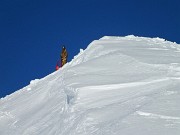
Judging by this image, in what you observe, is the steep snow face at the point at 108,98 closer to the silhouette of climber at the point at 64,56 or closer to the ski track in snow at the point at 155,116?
the ski track in snow at the point at 155,116

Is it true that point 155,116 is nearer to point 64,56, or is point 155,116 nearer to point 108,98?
point 108,98

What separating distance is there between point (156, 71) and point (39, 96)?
9.87 ft

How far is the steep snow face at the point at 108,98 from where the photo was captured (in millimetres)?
5354

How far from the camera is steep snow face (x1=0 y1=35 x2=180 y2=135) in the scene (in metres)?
5.35

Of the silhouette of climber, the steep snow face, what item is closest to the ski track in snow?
the steep snow face

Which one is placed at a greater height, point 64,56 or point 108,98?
point 64,56

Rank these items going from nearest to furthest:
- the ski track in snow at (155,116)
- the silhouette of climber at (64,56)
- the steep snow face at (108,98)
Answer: the ski track in snow at (155,116) → the steep snow face at (108,98) → the silhouette of climber at (64,56)

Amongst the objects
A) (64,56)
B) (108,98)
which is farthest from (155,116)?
(64,56)

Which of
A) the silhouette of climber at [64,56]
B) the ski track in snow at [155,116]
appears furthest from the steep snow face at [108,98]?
the silhouette of climber at [64,56]

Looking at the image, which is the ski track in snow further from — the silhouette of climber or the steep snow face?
the silhouette of climber

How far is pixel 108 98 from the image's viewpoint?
6812 mm

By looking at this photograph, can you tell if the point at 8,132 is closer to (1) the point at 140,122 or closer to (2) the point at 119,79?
Result: (2) the point at 119,79

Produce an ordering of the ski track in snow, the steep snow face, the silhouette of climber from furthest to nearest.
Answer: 1. the silhouette of climber
2. the steep snow face
3. the ski track in snow

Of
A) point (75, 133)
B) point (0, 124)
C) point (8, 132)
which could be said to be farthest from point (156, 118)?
point (0, 124)
